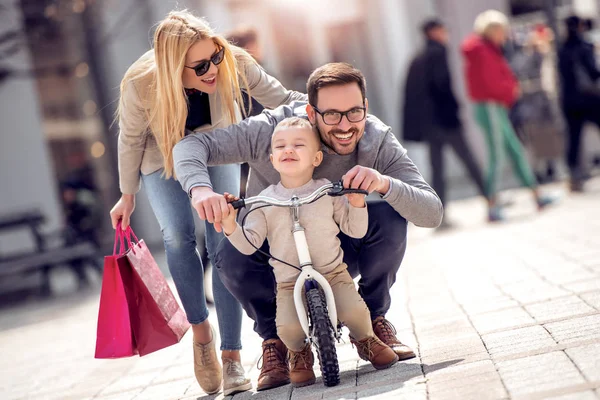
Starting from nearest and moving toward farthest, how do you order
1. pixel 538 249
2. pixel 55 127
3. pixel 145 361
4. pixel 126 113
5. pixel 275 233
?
pixel 275 233
pixel 126 113
pixel 145 361
pixel 538 249
pixel 55 127

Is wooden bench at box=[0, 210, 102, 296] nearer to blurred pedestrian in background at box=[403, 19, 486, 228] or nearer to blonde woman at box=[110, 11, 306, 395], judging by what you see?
blurred pedestrian in background at box=[403, 19, 486, 228]

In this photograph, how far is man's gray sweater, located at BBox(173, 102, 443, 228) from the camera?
414 centimetres

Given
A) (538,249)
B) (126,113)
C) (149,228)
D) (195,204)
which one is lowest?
(149,228)

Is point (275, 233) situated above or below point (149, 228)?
above

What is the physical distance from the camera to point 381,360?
4223 mm

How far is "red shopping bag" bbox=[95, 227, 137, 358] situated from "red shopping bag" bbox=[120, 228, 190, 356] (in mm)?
34

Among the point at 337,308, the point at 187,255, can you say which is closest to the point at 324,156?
the point at 337,308

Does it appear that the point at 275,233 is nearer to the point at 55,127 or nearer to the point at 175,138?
the point at 175,138

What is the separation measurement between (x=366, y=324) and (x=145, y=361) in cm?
213

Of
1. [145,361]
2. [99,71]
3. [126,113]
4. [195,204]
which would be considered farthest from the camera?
[99,71]

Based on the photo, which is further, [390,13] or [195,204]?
[390,13]

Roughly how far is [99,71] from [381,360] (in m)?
9.40

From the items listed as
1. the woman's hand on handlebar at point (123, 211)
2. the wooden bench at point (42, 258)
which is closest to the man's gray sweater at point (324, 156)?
the woman's hand on handlebar at point (123, 211)

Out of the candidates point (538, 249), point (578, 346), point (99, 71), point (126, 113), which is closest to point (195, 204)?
point (126, 113)
